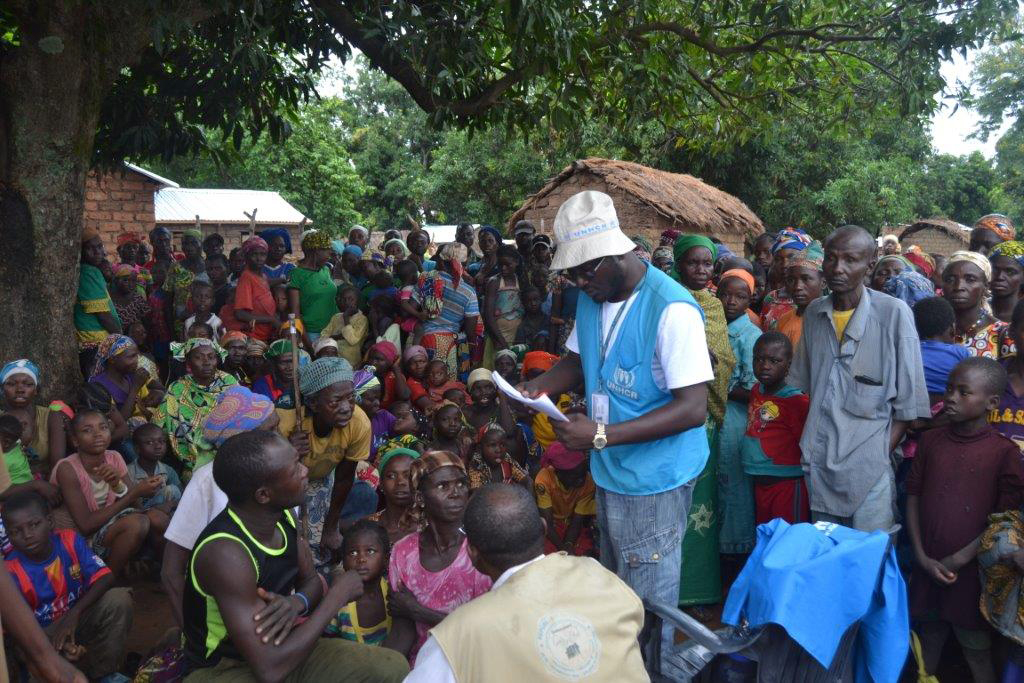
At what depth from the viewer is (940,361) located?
393cm

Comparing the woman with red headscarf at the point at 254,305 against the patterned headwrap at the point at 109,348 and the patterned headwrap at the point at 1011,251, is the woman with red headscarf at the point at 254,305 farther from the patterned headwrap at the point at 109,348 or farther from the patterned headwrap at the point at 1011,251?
the patterned headwrap at the point at 1011,251

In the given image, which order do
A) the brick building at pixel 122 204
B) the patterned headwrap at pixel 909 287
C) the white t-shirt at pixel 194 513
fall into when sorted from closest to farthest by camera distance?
the white t-shirt at pixel 194 513
the patterned headwrap at pixel 909 287
the brick building at pixel 122 204

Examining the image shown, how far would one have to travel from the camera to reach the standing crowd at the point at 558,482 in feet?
7.74

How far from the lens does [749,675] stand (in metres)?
2.82

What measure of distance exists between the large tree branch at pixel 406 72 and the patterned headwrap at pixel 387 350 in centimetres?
186

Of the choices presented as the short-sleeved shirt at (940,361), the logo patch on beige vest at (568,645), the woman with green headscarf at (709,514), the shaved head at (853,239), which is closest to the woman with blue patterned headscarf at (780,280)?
the woman with green headscarf at (709,514)

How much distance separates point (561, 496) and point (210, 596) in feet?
8.17

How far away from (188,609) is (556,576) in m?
1.29

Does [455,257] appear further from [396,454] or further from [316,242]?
[396,454]

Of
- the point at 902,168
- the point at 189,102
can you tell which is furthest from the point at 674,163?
the point at 189,102

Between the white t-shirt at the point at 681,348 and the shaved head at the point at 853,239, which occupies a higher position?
the shaved head at the point at 853,239

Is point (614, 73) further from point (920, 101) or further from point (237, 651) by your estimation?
point (237, 651)

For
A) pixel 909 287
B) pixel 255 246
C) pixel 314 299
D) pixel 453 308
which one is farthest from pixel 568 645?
pixel 255 246

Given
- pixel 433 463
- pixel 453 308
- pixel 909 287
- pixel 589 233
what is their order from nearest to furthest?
pixel 589 233 → pixel 433 463 → pixel 909 287 → pixel 453 308
